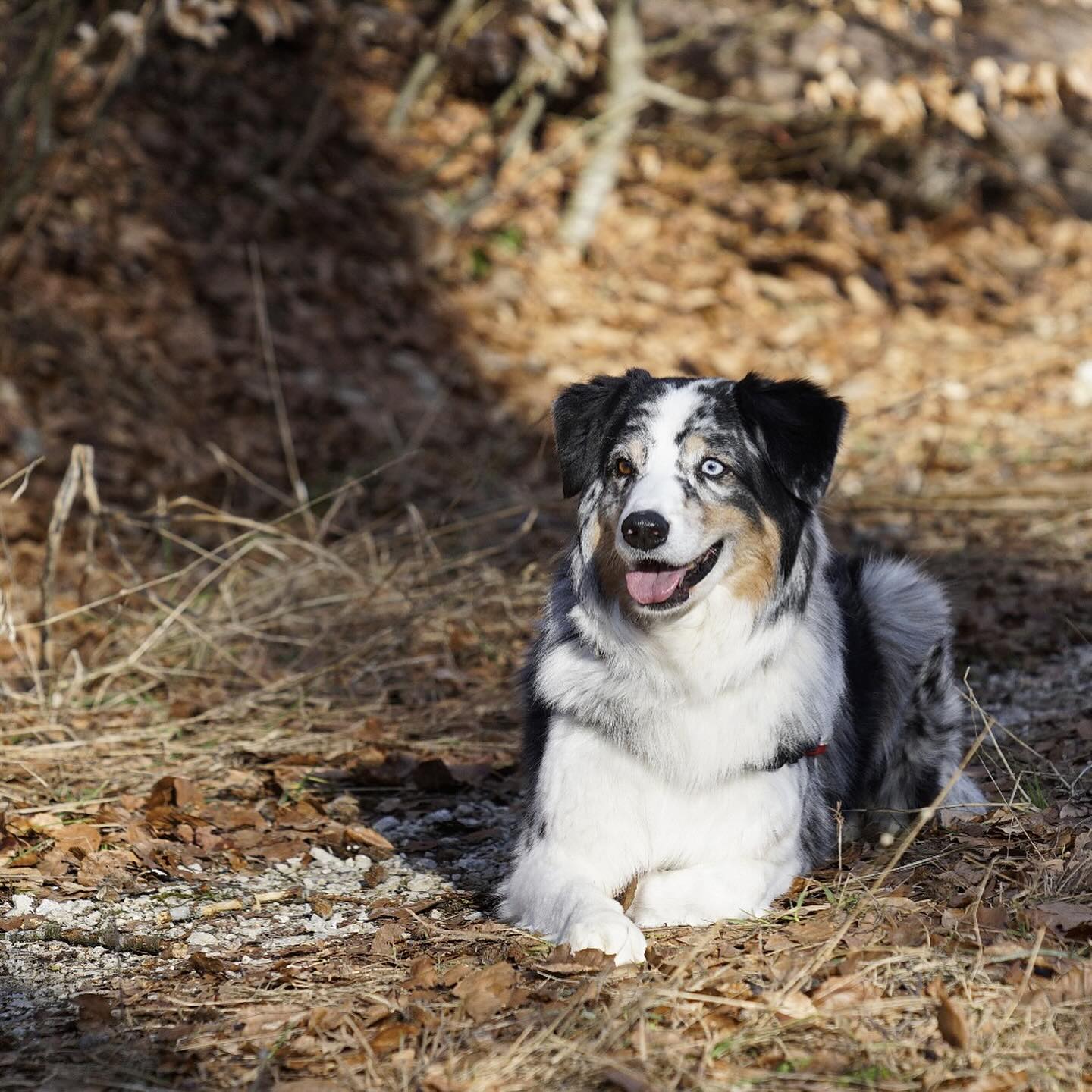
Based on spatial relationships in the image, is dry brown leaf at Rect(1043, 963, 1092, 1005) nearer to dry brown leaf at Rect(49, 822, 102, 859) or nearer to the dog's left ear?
the dog's left ear

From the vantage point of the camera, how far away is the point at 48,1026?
11.1 ft

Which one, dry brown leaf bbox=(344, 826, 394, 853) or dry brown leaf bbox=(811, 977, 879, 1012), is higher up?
dry brown leaf bbox=(811, 977, 879, 1012)

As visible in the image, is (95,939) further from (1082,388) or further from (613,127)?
(613,127)

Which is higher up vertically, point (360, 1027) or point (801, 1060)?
point (801, 1060)

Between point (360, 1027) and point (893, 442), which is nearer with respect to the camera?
point (360, 1027)

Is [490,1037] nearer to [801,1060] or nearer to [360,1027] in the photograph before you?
[360,1027]

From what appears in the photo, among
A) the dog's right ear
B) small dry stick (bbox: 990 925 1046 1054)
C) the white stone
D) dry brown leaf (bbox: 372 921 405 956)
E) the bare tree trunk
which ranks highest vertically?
the bare tree trunk

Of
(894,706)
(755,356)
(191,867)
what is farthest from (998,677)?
(755,356)

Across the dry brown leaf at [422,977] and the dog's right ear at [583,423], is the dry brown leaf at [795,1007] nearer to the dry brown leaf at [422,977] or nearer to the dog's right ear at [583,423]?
the dry brown leaf at [422,977]

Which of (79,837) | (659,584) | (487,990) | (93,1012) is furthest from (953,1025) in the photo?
(79,837)

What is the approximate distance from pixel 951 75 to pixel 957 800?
322 inches

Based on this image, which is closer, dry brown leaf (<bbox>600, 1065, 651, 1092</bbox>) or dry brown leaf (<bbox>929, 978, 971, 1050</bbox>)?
dry brown leaf (<bbox>600, 1065, 651, 1092</bbox>)

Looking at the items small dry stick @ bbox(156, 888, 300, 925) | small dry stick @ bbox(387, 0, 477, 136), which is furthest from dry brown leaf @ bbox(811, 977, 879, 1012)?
small dry stick @ bbox(387, 0, 477, 136)

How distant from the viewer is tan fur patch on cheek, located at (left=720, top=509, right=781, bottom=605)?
3986 millimetres
